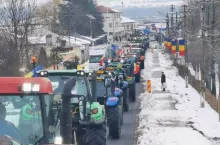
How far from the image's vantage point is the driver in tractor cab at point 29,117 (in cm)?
733

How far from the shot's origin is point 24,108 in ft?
24.1

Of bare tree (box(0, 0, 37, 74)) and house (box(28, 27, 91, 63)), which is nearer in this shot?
bare tree (box(0, 0, 37, 74))

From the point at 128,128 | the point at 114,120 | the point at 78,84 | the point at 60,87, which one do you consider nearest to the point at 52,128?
the point at 60,87

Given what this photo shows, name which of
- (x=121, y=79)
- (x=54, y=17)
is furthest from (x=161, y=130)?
(x=54, y=17)

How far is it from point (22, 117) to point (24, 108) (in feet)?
0.43

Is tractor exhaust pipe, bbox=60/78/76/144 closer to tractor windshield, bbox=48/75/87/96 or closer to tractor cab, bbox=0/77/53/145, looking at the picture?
tractor cab, bbox=0/77/53/145

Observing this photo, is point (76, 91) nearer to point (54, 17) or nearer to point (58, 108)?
point (58, 108)

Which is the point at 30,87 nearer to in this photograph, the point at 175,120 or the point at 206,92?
the point at 175,120

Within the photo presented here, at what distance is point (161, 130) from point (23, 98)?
12.6 meters

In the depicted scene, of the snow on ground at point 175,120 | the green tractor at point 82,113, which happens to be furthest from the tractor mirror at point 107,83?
the green tractor at point 82,113

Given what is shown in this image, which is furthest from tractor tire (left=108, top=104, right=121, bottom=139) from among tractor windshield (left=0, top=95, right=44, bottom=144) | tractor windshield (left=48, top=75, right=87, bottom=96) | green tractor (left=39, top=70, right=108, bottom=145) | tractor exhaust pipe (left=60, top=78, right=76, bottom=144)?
tractor windshield (left=0, top=95, right=44, bottom=144)

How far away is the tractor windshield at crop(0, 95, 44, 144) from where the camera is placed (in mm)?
7132

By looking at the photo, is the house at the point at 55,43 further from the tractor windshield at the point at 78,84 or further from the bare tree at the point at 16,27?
the tractor windshield at the point at 78,84

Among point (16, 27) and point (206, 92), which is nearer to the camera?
point (206, 92)
